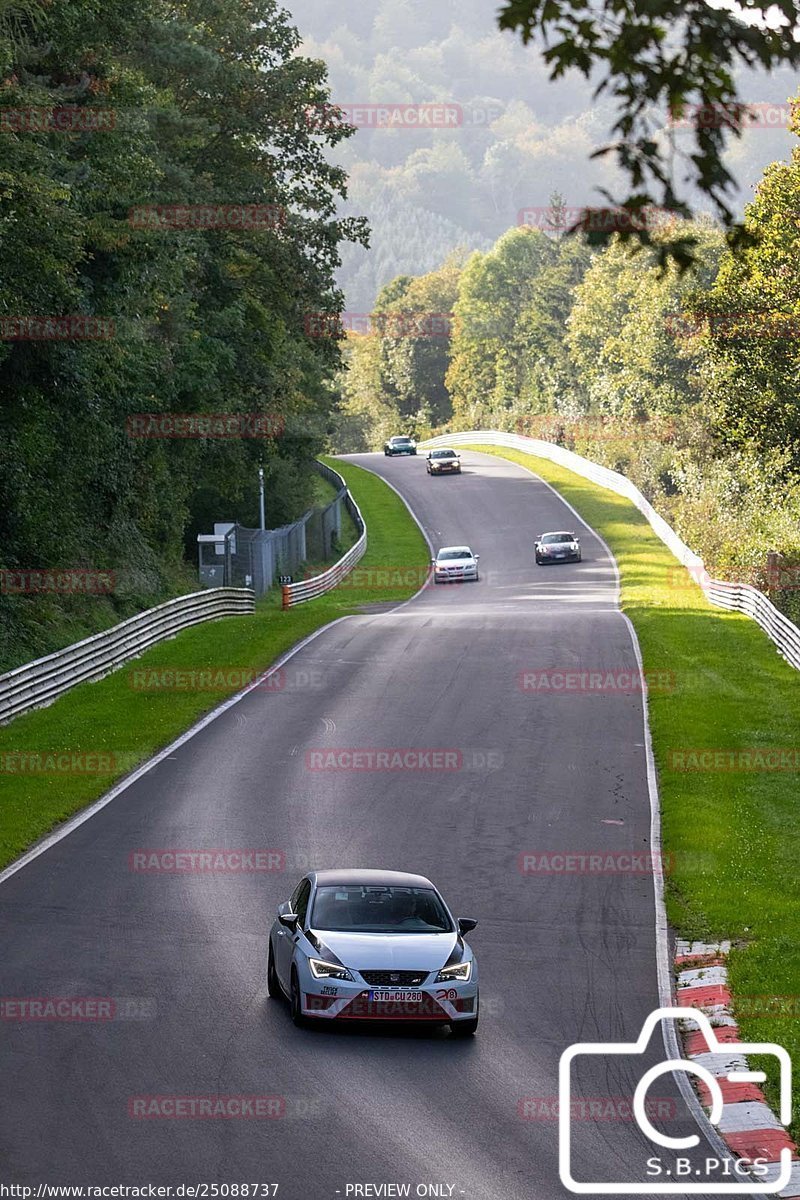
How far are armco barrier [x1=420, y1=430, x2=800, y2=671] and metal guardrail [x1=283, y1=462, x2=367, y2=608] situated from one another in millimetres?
13441

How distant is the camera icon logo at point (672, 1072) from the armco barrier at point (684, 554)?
77.6 feet

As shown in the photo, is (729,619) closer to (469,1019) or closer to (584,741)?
(584,741)

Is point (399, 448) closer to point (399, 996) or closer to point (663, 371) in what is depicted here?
point (663, 371)

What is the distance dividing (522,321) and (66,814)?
475 ft

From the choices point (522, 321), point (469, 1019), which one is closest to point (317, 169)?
point (469, 1019)

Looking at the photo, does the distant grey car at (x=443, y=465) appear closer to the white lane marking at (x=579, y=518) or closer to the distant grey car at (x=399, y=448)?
the white lane marking at (x=579, y=518)

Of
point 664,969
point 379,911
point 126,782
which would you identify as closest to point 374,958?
point 379,911

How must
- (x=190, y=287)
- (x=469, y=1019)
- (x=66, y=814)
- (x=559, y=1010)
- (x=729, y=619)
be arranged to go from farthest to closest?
(x=190, y=287), (x=729, y=619), (x=66, y=814), (x=559, y=1010), (x=469, y=1019)

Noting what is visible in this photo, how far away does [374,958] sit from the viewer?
44.7ft

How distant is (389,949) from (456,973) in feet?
2.09

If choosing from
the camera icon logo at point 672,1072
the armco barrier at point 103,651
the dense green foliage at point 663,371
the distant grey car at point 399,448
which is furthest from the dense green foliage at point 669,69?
the distant grey car at point 399,448

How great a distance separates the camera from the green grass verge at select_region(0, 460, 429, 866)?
77.8 ft

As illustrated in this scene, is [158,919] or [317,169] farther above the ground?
[317,169]

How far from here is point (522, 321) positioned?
163 meters
